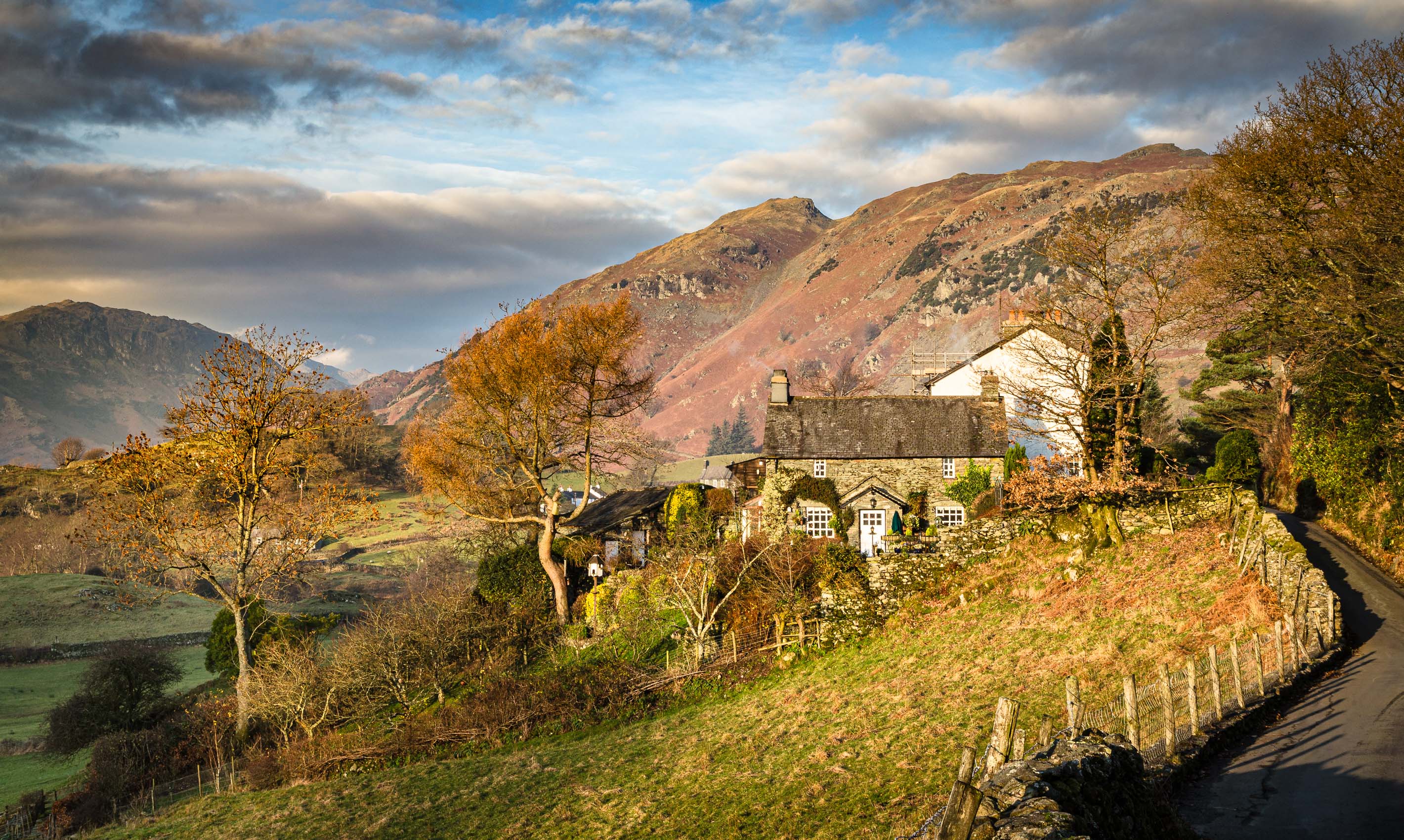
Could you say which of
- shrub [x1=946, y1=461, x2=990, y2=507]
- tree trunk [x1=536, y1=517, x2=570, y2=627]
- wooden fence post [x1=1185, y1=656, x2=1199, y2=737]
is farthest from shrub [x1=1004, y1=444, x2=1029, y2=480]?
wooden fence post [x1=1185, y1=656, x2=1199, y2=737]

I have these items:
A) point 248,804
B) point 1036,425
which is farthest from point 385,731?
point 1036,425

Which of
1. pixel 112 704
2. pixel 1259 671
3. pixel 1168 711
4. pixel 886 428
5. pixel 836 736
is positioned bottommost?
pixel 112 704

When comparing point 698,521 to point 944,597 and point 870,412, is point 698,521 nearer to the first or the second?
point 870,412

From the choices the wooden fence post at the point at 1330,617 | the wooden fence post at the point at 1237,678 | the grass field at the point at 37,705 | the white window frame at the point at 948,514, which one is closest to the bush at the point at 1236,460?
the white window frame at the point at 948,514

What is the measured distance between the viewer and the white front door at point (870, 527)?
3562 cm

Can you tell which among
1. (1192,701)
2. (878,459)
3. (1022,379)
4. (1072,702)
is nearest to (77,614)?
(878,459)

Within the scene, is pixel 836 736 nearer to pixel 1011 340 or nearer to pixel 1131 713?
pixel 1131 713

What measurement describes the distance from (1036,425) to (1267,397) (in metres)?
11.5

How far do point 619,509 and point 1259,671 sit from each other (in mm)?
30556

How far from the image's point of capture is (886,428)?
124ft

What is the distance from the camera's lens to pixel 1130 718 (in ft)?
39.1

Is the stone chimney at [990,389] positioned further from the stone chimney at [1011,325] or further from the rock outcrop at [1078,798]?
the rock outcrop at [1078,798]

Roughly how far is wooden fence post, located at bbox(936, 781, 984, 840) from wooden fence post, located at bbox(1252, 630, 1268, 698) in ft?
36.5

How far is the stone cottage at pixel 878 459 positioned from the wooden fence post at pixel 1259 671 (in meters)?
19.3
